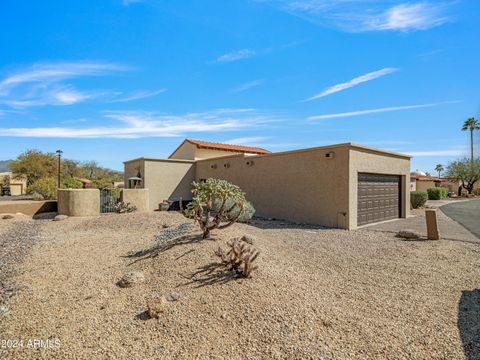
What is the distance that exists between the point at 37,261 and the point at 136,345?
483cm

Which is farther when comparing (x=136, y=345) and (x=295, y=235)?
(x=295, y=235)

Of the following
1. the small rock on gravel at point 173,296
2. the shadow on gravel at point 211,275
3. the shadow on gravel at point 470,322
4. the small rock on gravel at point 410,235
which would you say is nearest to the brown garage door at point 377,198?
the small rock on gravel at point 410,235

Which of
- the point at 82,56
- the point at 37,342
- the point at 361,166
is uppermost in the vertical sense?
the point at 82,56

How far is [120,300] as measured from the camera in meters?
4.86

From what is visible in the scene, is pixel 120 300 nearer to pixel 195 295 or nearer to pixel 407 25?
pixel 195 295

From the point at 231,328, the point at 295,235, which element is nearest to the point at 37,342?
the point at 231,328

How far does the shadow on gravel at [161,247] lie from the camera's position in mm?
6973

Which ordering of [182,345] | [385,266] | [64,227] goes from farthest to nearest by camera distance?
[64,227], [385,266], [182,345]

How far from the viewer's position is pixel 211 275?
562cm

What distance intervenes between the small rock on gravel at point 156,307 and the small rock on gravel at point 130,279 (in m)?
1.23

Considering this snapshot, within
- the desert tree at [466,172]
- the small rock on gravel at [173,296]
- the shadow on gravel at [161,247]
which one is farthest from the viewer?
the desert tree at [466,172]

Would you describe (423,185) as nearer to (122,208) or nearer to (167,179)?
(167,179)

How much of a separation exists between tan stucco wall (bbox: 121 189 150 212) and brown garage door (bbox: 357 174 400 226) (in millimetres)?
11915

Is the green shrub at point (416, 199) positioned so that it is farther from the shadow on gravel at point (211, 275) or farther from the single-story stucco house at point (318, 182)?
the shadow on gravel at point (211, 275)
